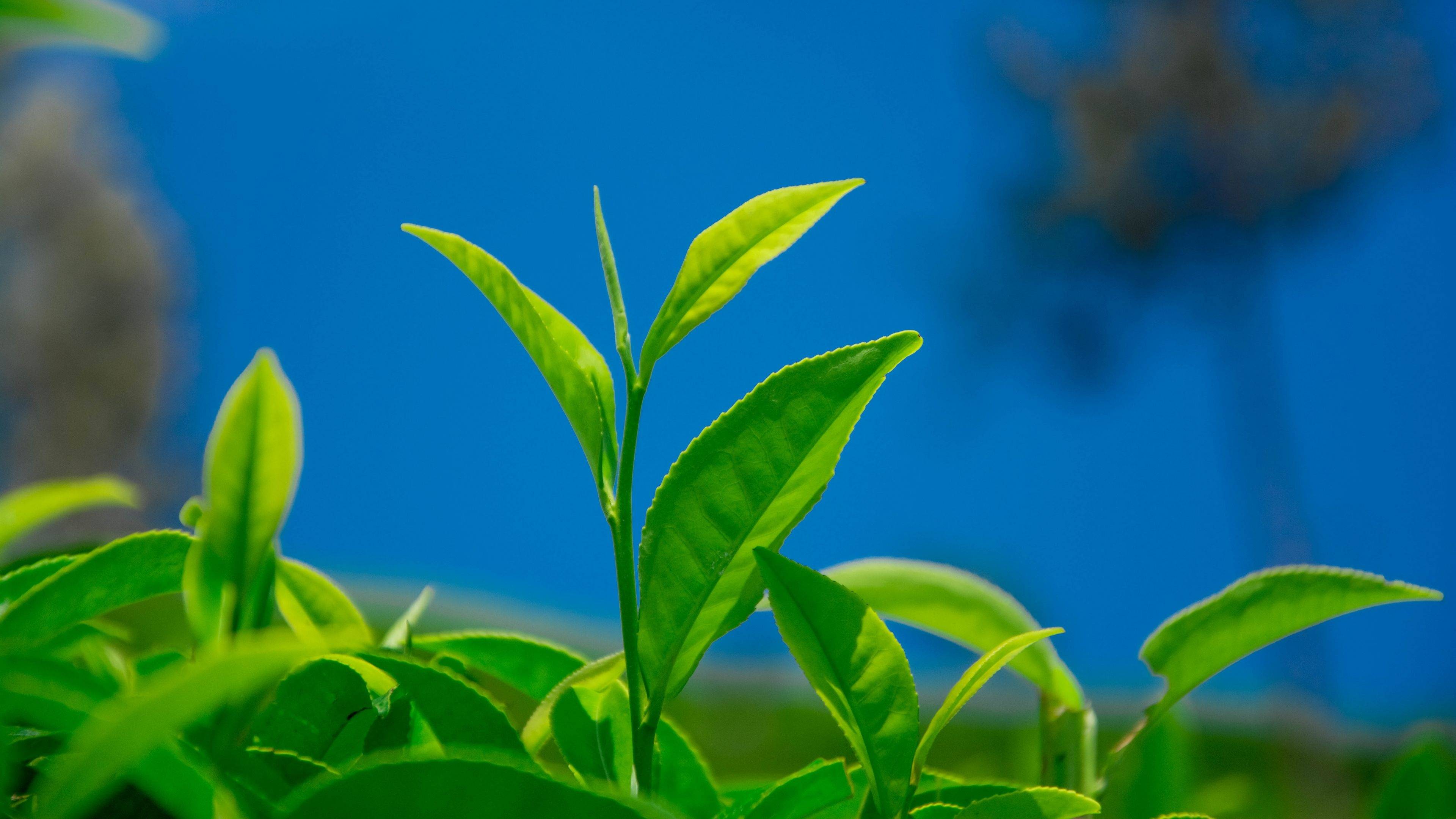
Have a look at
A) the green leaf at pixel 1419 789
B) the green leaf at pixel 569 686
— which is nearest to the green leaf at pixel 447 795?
the green leaf at pixel 569 686

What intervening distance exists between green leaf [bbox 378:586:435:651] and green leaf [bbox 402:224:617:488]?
123 millimetres

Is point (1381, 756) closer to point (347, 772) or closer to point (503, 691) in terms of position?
point (503, 691)

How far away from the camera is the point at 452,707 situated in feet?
1.02

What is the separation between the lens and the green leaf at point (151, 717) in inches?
7.8

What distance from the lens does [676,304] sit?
342 millimetres

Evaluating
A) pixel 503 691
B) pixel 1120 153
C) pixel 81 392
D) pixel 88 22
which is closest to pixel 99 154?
pixel 81 392

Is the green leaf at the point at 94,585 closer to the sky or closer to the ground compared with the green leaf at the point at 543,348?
closer to the ground

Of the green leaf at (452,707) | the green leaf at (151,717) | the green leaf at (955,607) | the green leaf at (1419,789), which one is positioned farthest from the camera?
the green leaf at (1419,789)

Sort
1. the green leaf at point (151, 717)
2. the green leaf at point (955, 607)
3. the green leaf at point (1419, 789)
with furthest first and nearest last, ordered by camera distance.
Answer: the green leaf at point (1419, 789) → the green leaf at point (955, 607) → the green leaf at point (151, 717)

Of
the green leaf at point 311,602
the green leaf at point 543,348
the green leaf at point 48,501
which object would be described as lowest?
the green leaf at point 311,602

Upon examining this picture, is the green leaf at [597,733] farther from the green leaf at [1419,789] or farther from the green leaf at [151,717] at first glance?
the green leaf at [1419,789]

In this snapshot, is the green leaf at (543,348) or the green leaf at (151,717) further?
the green leaf at (543,348)

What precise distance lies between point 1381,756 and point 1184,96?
5.78 meters

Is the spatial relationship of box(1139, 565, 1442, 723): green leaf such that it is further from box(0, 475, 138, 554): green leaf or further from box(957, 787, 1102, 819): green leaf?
box(0, 475, 138, 554): green leaf
